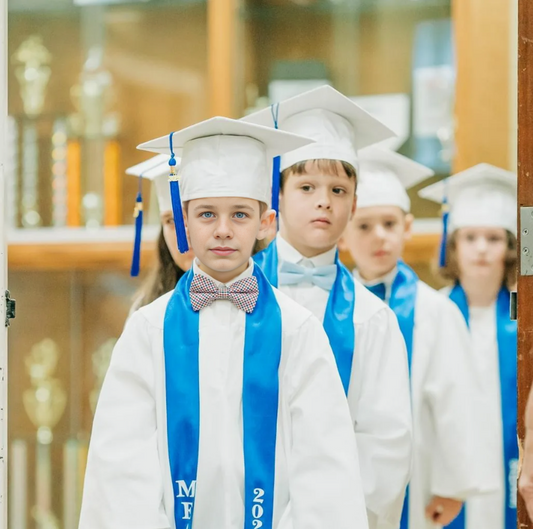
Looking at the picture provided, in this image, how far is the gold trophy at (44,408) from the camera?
407 centimetres

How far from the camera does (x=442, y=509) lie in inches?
112

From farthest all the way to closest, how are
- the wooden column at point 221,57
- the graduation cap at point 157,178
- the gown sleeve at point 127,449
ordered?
the wooden column at point 221,57, the graduation cap at point 157,178, the gown sleeve at point 127,449

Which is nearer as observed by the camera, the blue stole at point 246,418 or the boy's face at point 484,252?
the blue stole at point 246,418

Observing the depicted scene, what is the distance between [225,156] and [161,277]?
0.75 meters

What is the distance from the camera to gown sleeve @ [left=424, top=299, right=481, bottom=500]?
2.77 metres

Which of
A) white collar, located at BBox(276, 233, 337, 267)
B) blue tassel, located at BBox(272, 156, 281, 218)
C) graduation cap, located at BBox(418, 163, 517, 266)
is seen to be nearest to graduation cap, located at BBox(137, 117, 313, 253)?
blue tassel, located at BBox(272, 156, 281, 218)

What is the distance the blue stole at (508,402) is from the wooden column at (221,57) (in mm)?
1379

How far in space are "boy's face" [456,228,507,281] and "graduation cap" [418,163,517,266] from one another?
0.03 m

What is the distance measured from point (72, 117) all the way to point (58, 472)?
155cm

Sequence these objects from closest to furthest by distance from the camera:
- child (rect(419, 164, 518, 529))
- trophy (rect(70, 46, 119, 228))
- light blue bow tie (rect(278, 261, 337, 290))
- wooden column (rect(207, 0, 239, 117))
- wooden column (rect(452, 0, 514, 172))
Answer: light blue bow tie (rect(278, 261, 337, 290)) → child (rect(419, 164, 518, 529)) → wooden column (rect(452, 0, 514, 172)) → wooden column (rect(207, 0, 239, 117)) → trophy (rect(70, 46, 119, 228))

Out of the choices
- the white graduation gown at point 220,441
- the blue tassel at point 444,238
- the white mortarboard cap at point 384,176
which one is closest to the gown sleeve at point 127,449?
the white graduation gown at point 220,441

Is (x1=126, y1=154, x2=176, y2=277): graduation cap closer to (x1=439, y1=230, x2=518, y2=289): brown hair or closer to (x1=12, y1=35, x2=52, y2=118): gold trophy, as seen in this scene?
(x1=439, y1=230, x2=518, y2=289): brown hair

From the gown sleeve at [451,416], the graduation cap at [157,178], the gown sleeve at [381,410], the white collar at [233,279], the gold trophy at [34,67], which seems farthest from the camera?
the gold trophy at [34,67]

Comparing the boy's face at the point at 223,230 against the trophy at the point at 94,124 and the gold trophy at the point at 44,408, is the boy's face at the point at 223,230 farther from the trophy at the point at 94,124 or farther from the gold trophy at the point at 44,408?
the gold trophy at the point at 44,408
